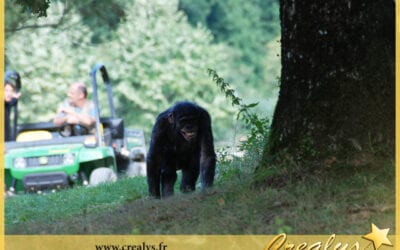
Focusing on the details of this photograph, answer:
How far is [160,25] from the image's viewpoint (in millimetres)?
29859

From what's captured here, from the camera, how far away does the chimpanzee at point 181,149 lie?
27.6 ft

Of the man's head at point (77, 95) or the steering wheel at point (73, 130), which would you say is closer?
the man's head at point (77, 95)

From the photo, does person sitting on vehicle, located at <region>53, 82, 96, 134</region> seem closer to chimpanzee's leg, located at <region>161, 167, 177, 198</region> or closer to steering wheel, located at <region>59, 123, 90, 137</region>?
steering wheel, located at <region>59, 123, 90, 137</region>

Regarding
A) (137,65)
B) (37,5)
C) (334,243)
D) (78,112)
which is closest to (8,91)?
(78,112)

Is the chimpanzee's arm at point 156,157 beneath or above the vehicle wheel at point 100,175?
above

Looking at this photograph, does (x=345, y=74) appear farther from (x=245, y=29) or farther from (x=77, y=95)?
(x=245, y=29)

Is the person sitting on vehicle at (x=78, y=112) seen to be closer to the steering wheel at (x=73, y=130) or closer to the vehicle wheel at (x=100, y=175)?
the steering wheel at (x=73, y=130)

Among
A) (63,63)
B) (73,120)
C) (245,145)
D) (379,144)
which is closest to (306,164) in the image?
(379,144)

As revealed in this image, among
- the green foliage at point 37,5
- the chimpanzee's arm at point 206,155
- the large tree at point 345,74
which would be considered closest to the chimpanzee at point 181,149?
the chimpanzee's arm at point 206,155

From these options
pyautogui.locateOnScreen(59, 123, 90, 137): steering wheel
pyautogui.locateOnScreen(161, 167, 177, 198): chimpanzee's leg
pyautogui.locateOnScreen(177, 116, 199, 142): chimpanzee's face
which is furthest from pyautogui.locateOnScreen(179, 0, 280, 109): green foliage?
pyautogui.locateOnScreen(177, 116, 199, 142): chimpanzee's face

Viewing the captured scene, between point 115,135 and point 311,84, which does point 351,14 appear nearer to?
point 311,84

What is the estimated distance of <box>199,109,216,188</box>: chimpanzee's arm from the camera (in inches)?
331

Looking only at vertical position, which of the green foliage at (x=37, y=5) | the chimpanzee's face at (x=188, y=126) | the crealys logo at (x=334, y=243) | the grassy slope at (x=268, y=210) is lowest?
the crealys logo at (x=334, y=243)

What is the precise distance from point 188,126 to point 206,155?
1.09 feet
